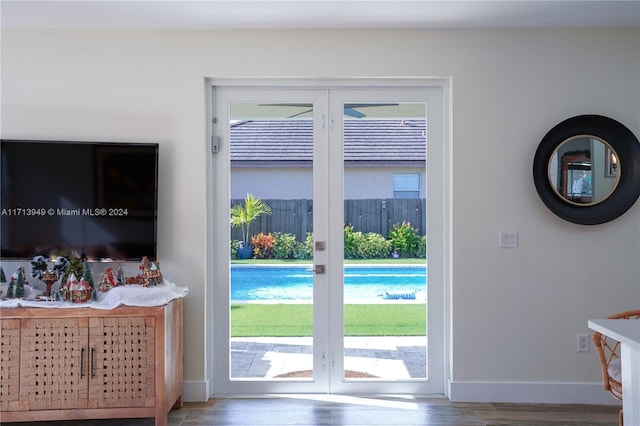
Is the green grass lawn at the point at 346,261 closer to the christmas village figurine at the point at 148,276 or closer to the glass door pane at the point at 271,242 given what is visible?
the glass door pane at the point at 271,242

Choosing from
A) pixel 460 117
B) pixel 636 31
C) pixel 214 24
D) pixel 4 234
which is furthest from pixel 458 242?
pixel 4 234

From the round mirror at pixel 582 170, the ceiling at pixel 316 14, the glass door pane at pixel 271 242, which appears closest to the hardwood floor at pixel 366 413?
the glass door pane at pixel 271 242

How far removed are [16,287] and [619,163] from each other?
386 centimetres

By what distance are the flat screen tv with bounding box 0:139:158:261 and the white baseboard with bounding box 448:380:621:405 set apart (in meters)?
2.26

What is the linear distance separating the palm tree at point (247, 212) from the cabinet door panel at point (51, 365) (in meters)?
1.23

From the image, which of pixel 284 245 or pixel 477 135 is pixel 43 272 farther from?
pixel 477 135

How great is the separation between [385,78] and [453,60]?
0.47 m

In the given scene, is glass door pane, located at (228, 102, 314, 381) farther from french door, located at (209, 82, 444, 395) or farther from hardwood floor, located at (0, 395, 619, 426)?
hardwood floor, located at (0, 395, 619, 426)

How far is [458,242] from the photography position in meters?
3.71

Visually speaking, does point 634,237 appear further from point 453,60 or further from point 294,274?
point 294,274

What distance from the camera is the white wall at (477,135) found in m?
3.67

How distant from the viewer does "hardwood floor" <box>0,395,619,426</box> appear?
334cm

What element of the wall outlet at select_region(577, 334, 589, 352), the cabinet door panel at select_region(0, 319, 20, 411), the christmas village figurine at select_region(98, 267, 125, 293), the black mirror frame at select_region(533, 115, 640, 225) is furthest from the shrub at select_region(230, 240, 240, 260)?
the wall outlet at select_region(577, 334, 589, 352)

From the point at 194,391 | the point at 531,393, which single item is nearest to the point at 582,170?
the point at 531,393
